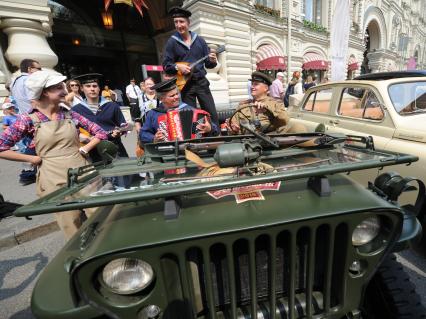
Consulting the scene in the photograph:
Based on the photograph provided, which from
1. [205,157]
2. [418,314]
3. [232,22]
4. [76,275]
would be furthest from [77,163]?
[232,22]

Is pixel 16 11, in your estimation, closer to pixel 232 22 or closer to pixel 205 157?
pixel 205 157

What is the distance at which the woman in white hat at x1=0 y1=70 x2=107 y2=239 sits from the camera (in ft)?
7.40

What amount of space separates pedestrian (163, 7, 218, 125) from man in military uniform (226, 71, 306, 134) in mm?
1063

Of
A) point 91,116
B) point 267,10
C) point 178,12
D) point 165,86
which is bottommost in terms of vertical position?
point 91,116

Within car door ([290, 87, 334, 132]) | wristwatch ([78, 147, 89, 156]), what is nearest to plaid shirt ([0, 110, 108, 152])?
wristwatch ([78, 147, 89, 156])

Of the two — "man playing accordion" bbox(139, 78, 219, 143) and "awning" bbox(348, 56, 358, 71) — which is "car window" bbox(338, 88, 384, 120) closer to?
"man playing accordion" bbox(139, 78, 219, 143)

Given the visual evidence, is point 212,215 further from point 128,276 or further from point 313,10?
point 313,10

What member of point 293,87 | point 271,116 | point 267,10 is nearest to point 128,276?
point 271,116

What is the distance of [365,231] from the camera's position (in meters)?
1.24

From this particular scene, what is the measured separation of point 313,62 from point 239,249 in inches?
842

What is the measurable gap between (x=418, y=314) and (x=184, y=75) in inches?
138

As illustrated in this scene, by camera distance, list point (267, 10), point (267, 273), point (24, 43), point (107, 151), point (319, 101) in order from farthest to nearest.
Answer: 1. point (267, 10)
2. point (24, 43)
3. point (319, 101)
4. point (107, 151)
5. point (267, 273)

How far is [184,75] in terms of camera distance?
147 inches

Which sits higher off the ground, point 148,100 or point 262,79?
point 262,79
